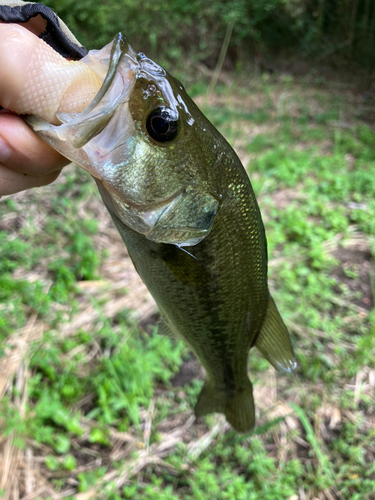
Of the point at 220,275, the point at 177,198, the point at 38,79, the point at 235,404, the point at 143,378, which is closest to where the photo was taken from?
the point at 38,79

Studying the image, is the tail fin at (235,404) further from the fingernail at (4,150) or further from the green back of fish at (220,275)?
the fingernail at (4,150)

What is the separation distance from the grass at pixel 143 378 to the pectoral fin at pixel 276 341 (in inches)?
23.4

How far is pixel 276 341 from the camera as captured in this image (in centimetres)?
114

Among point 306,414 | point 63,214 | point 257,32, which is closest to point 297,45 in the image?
point 257,32

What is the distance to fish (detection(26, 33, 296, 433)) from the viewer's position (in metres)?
0.72

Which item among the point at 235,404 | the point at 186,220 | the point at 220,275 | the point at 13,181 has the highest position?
the point at 13,181

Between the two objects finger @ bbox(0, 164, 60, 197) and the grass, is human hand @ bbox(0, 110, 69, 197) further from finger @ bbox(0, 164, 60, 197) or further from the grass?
the grass

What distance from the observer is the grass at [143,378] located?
66.8 inches

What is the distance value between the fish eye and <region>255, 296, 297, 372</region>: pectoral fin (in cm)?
62

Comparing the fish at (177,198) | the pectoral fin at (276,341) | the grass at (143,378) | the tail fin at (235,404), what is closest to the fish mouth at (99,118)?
the fish at (177,198)

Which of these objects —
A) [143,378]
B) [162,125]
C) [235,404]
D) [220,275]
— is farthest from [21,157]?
[143,378]

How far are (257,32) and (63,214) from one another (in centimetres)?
855

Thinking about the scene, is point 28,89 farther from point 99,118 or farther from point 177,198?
point 177,198

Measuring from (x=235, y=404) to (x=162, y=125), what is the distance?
3.68 ft
